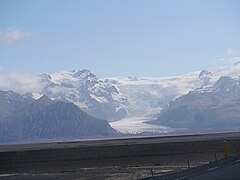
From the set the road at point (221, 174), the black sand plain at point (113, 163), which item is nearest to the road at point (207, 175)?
the road at point (221, 174)

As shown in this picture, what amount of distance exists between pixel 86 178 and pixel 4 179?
7.35m

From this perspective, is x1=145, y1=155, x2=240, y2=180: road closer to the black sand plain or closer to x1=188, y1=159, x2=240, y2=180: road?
x1=188, y1=159, x2=240, y2=180: road

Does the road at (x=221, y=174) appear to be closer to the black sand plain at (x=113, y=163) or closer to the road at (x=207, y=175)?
the road at (x=207, y=175)

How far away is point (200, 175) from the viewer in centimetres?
2647

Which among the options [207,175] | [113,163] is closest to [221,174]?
[207,175]

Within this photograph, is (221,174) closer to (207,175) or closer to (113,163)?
(207,175)

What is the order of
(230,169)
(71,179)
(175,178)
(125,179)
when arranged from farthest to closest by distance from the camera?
(71,179) < (125,179) < (230,169) < (175,178)

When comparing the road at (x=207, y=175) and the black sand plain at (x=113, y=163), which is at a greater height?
the road at (x=207, y=175)

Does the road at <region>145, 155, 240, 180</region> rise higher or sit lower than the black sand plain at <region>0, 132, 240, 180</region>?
higher

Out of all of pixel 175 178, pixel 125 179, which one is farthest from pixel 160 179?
pixel 125 179

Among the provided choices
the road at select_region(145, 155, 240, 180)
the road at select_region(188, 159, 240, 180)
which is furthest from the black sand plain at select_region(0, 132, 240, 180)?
the road at select_region(188, 159, 240, 180)

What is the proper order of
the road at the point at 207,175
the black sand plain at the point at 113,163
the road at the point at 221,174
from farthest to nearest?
1. the black sand plain at the point at 113,163
2. the road at the point at 207,175
3. the road at the point at 221,174

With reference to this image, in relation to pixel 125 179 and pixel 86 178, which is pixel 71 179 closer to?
pixel 86 178

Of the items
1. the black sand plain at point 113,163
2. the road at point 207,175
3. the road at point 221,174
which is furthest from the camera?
the black sand plain at point 113,163
